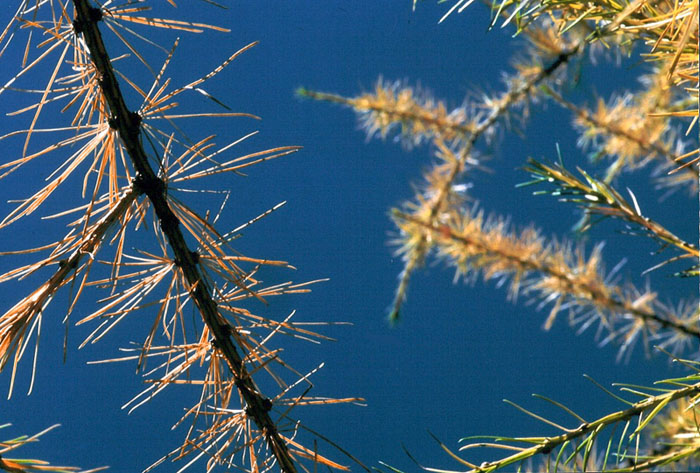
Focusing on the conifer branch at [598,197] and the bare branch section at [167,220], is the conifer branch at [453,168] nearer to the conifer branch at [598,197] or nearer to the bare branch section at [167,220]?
the conifer branch at [598,197]

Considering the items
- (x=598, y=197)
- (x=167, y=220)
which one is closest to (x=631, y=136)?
(x=598, y=197)

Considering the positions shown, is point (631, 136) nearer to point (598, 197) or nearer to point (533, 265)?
point (533, 265)

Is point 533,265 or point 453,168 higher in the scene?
point 453,168

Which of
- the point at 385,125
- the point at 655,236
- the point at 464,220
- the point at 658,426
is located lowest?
the point at 658,426

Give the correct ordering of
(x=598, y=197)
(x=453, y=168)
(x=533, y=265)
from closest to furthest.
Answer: (x=598, y=197) → (x=533, y=265) → (x=453, y=168)

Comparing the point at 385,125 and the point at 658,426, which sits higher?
the point at 385,125

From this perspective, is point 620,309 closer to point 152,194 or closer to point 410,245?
point 410,245

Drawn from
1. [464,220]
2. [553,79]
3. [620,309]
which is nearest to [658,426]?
[620,309]

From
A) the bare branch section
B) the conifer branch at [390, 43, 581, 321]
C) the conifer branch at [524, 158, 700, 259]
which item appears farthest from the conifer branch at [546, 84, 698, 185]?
the bare branch section

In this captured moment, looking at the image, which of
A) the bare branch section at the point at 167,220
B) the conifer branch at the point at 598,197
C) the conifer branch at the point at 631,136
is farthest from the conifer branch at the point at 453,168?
the bare branch section at the point at 167,220
